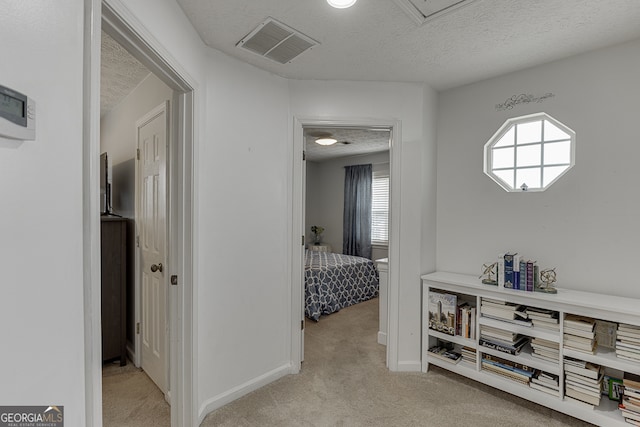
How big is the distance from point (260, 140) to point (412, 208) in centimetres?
136

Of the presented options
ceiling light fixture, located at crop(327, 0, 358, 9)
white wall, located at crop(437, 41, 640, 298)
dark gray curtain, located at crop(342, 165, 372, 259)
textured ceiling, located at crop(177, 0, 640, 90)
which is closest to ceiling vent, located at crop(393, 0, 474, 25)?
textured ceiling, located at crop(177, 0, 640, 90)

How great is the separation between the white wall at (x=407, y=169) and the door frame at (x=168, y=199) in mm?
1312

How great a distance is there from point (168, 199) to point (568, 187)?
2.77m

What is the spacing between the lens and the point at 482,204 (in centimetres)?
262

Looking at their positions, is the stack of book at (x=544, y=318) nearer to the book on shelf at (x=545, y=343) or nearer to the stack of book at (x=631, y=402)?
the book on shelf at (x=545, y=343)

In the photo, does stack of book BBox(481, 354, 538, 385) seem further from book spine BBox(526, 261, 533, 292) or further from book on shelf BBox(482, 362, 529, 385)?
book spine BBox(526, 261, 533, 292)

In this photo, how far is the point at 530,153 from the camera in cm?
248

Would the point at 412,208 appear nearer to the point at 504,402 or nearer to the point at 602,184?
the point at 602,184

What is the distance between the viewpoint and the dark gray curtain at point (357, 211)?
6.03m

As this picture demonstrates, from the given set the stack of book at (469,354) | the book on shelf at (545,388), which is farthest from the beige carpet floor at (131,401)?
the book on shelf at (545,388)

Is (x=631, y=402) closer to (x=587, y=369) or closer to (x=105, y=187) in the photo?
(x=587, y=369)

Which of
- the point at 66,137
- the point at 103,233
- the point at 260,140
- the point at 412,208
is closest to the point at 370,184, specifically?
the point at 412,208

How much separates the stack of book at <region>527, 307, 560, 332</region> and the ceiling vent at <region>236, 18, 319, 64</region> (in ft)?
7.61

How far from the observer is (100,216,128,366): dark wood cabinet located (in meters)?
2.64
